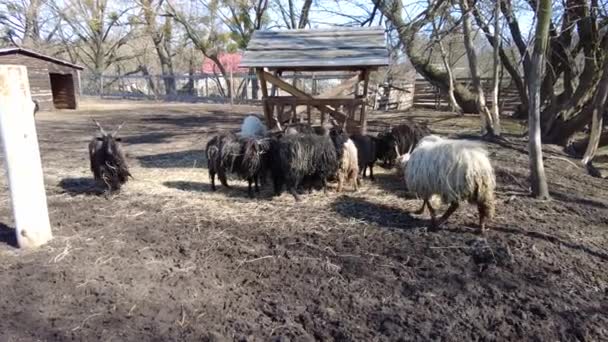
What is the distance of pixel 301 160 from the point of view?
5.38m

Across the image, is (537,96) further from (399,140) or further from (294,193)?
(294,193)

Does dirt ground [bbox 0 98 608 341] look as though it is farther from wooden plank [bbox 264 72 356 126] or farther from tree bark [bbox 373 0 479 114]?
tree bark [bbox 373 0 479 114]

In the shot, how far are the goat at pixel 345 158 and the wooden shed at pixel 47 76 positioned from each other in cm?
1743

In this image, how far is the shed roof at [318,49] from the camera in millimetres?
7277

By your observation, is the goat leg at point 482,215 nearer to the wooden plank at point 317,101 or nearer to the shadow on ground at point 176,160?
the wooden plank at point 317,101

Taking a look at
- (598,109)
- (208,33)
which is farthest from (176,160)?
(208,33)

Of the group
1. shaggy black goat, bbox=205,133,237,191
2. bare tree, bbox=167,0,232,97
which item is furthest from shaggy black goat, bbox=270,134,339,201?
bare tree, bbox=167,0,232,97

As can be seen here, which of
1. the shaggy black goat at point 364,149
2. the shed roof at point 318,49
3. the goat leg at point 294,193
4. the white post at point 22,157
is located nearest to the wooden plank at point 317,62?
the shed roof at point 318,49

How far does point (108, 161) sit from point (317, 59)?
3930mm

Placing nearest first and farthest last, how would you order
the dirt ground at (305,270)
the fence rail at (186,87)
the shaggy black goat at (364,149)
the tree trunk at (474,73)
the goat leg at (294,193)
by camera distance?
the dirt ground at (305,270), the goat leg at (294,193), the shaggy black goat at (364,149), the tree trunk at (474,73), the fence rail at (186,87)

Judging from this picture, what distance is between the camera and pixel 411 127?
21.8 ft

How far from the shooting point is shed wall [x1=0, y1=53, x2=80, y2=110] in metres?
17.9

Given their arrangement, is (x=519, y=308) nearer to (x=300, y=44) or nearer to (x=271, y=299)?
(x=271, y=299)

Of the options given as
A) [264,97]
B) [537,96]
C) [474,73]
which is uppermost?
[474,73]
